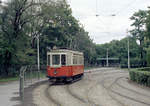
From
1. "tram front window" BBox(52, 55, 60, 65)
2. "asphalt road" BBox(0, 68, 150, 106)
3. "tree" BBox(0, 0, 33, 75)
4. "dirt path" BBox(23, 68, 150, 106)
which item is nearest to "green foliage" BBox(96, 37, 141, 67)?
"tree" BBox(0, 0, 33, 75)

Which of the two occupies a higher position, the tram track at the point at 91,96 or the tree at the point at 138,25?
the tree at the point at 138,25

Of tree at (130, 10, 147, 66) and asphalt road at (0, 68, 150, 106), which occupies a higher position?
tree at (130, 10, 147, 66)

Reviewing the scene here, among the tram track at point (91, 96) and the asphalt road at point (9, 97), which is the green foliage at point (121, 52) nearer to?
the tram track at point (91, 96)

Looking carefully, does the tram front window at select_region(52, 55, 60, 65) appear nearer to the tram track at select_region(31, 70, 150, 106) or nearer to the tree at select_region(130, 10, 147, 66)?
the tram track at select_region(31, 70, 150, 106)

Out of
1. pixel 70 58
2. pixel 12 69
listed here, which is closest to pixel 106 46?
pixel 12 69

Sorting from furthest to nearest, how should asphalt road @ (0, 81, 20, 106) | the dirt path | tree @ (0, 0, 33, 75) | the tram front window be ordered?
1. tree @ (0, 0, 33, 75)
2. the tram front window
3. asphalt road @ (0, 81, 20, 106)
4. the dirt path

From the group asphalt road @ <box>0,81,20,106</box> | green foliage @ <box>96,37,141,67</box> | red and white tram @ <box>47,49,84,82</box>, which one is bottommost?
asphalt road @ <box>0,81,20,106</box>

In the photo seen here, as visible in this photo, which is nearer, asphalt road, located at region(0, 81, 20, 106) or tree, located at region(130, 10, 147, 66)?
asphalt road, located at region(0, 81, 20, 106)

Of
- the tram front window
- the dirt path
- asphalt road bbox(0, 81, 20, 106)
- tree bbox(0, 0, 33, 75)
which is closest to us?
the dirt path

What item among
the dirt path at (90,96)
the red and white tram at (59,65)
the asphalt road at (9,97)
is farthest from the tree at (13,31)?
the dirt path at (90,96)

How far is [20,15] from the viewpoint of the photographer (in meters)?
27.4

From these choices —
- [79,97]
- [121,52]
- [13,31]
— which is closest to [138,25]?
[121,52]

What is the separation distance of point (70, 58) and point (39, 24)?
19.0 m

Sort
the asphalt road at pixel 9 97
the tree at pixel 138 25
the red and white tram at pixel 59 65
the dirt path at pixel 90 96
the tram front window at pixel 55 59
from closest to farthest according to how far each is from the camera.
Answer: the dirt path at pixel 90 96
the asphalt road at pixel 9 97
the red and white tram at pixel 59 65
the tram front window at pixel 55 59
the tree at pixel 138 25
